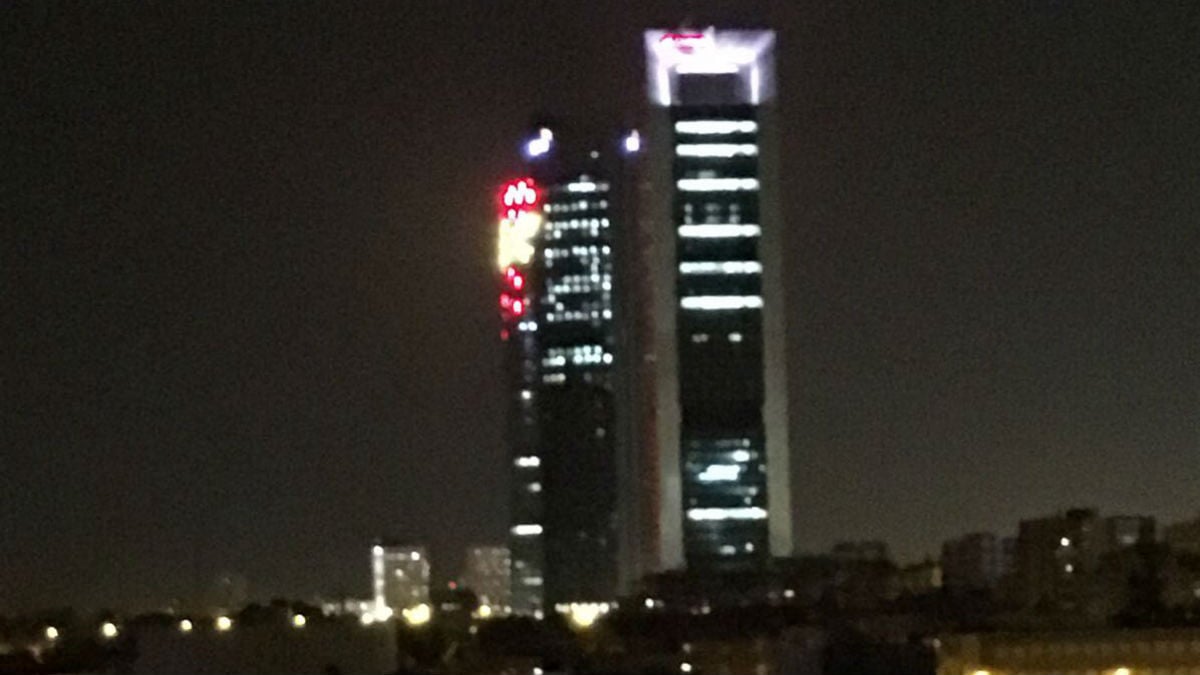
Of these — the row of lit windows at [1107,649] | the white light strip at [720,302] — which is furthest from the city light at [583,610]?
the row of lit windows at [1107,649]

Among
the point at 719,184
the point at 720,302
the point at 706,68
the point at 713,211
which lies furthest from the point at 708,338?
the point at 706,68

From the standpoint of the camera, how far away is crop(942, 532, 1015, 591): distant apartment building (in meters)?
29.9

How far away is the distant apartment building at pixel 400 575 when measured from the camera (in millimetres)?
42125

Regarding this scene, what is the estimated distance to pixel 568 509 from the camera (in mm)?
39156

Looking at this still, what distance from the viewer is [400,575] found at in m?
44.4

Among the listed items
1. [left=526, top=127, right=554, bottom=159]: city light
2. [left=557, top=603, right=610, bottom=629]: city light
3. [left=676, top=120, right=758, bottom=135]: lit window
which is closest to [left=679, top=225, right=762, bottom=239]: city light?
[left=676, top=120, right=758, bottom=135]: lit window

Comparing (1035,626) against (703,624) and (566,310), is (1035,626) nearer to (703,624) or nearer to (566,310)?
(703,624)

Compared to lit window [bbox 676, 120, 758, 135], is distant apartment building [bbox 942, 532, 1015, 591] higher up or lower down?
lower down

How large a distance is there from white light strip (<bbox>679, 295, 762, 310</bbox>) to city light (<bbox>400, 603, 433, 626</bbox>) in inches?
255

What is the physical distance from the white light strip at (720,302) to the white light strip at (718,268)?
404 mm

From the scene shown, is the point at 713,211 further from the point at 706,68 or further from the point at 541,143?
the point at 541,143

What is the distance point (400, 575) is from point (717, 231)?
13.9m

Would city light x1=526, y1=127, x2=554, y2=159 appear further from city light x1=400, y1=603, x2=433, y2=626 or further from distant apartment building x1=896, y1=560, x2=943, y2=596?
distant apartment building x1=896, y1=560, x2=943, y2=596

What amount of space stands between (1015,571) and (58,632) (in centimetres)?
1195
